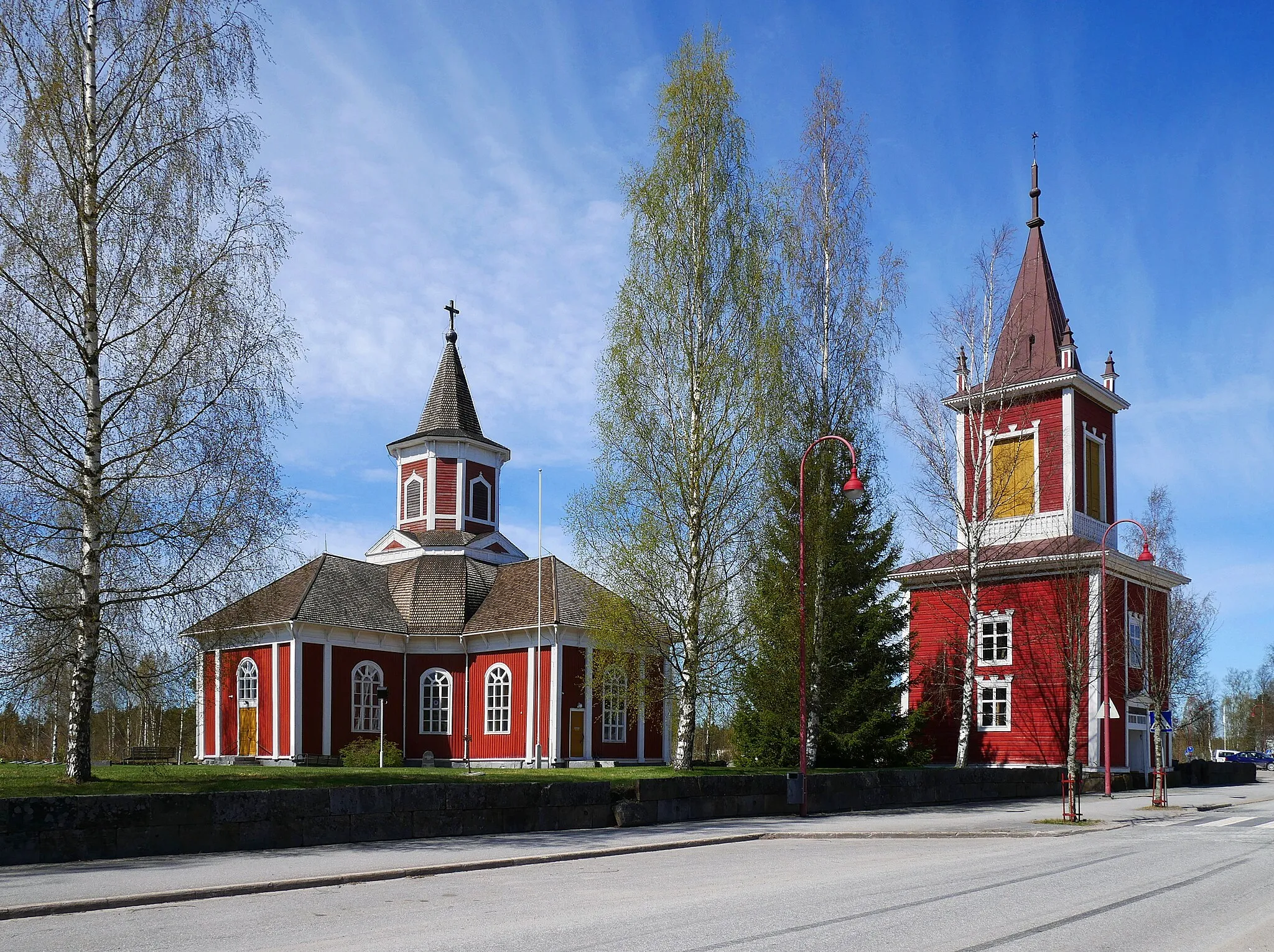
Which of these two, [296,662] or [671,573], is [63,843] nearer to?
[671,573]

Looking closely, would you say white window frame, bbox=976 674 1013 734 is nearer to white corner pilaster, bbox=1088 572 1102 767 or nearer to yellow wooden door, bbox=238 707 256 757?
white corner pilaster, bbox=1088 572 1102 767

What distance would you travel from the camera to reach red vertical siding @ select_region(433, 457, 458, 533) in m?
45.9

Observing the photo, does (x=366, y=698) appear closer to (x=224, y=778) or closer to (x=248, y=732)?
(x=248, y=732)

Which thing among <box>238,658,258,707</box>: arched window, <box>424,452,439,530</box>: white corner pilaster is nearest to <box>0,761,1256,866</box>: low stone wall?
<box>238,658,258,707</box>: arched window

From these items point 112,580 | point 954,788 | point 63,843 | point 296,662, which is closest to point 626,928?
point 63,843

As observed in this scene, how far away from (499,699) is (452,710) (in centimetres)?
231

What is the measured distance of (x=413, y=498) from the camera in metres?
46.7

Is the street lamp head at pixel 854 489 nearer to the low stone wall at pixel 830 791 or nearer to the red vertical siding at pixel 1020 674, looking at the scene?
the low stone wall at pixel 830 791

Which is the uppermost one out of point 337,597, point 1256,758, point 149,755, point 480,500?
point 480,500

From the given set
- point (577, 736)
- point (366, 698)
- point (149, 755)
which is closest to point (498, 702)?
point (577, 736)

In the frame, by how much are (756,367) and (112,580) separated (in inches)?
579

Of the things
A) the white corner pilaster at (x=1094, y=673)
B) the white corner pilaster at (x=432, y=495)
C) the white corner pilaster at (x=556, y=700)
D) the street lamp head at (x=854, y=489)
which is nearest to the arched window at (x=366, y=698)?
the white corner pilaster at (x=556, y=700)

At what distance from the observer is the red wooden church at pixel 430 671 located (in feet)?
124

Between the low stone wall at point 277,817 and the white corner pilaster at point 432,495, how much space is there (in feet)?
89.2
